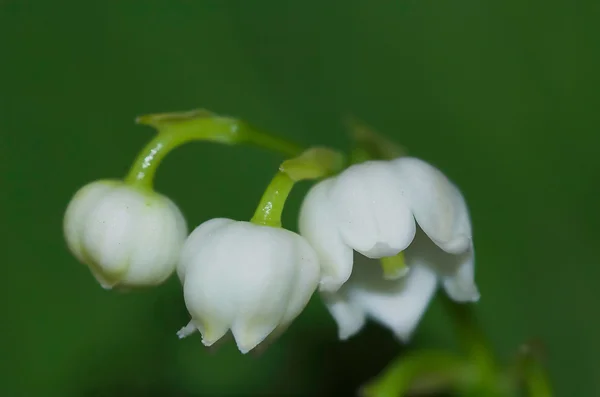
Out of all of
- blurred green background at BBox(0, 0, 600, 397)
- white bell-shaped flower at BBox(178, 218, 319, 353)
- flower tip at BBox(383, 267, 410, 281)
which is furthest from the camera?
blurred green background at BBox(0, 0, 600, 397)

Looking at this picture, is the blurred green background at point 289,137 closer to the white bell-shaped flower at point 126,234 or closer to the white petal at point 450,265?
the white petal at point 450,265

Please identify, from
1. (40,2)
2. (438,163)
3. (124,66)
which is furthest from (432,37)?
(40,2)

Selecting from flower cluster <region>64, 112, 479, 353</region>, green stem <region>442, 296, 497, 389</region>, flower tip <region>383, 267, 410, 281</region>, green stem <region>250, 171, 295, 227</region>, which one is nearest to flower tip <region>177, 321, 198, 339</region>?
flower cluster <region>64, 112, 479, 353</region>

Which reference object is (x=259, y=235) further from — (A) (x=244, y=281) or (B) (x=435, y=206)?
(B) (x=435, y=206)

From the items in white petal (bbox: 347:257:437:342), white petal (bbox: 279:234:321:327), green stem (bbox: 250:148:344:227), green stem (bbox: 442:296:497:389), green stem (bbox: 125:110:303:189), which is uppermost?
green stem (bbox: 125:110:303:189)

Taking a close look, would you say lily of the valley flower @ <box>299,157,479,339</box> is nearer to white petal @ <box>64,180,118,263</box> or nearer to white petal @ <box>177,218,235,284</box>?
white petal @ <box>177,218,235,284</box>

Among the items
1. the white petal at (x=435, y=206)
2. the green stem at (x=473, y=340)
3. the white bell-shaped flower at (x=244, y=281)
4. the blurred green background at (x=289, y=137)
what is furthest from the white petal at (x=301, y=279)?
the blurred green background at (x=289, y=137)

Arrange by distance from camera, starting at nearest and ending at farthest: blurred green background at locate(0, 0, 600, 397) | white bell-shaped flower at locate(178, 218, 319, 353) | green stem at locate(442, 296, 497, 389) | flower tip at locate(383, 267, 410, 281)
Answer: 1. white bell-shaped flower at locate(178, 218, 319, 353)
2. flower tip at locate(383, 267, 410, 281)
3. green stem at locate(442, 296, 497, 389)
4. blurred green background at locate(0, 0, 600, 397)

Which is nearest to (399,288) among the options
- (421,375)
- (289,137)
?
(421,375)
